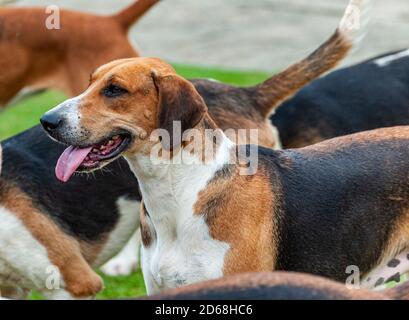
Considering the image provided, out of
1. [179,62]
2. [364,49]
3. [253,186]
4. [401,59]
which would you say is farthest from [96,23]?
[364,49]

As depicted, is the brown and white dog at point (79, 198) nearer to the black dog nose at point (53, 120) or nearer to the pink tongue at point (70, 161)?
the pink tongue at point (70, 161)

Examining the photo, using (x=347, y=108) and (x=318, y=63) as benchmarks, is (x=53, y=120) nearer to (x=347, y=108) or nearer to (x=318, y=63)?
(x=318, y=63)

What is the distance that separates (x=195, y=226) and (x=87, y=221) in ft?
4.46

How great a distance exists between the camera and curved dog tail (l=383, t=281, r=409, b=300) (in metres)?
3.09

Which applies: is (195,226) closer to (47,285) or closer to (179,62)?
(47,285)

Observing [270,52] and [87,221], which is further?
[270,52]

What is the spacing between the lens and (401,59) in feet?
21.8

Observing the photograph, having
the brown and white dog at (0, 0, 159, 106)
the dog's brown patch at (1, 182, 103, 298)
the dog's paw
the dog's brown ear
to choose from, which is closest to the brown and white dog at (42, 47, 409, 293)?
the dog's brown ear

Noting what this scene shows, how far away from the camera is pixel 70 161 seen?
4.67m

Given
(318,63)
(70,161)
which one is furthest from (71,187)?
(318,63)

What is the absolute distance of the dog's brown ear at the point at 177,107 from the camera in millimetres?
4551

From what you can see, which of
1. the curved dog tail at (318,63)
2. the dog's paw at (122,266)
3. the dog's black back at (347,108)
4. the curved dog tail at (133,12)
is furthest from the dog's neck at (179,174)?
Result: the curved dog tail at (133,12)
